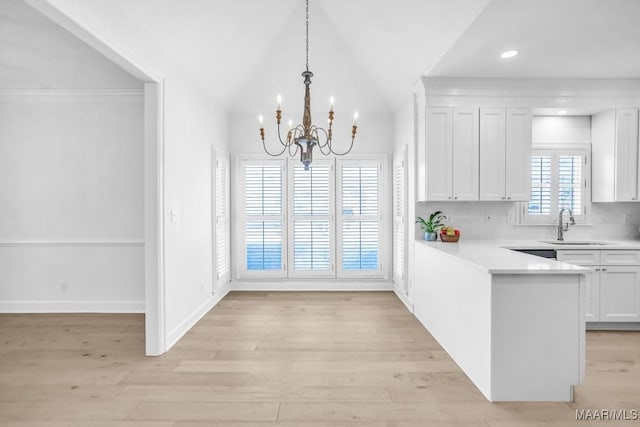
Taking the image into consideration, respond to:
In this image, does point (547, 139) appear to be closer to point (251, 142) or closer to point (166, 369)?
point (251, 142)

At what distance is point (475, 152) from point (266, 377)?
317 cm

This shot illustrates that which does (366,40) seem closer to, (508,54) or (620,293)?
(508,54)

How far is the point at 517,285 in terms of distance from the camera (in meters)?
2.38

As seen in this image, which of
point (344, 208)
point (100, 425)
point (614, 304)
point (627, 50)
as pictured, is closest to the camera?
point (100, 425)

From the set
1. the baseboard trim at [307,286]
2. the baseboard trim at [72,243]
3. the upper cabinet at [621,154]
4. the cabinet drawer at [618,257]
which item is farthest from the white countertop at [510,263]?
the baseboard trim at [72,243]

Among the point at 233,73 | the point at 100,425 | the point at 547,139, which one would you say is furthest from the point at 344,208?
the point at 100,425

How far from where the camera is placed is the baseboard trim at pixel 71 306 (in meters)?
4.43

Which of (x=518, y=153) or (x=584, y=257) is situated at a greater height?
(x=518, y=153)

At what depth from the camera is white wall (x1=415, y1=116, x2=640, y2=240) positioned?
445 centimetres

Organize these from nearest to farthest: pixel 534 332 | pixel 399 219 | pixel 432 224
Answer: pixel 534 332, pixel 432 224, pixel 399 219

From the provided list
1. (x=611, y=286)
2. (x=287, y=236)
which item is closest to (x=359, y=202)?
(x=287, y=236)

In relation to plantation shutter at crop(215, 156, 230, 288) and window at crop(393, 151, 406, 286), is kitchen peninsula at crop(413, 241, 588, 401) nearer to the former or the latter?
window at crop(393, 151, 406, 286)

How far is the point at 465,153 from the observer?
4.07m

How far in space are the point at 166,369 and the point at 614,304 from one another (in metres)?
4.30
